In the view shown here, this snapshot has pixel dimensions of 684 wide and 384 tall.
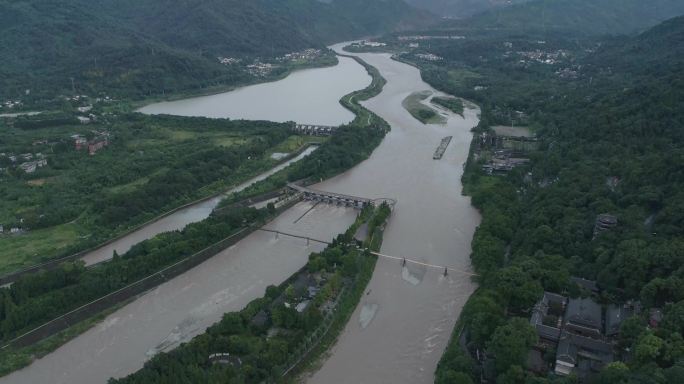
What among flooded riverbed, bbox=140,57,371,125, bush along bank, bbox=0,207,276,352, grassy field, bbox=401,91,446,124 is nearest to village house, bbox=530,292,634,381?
bush along bank, bbox=0,207,276,352

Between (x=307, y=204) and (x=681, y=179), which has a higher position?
(x=681, y=179)

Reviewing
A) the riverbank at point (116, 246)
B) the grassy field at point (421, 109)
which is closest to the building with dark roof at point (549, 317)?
the riverbank at point (116, 246)

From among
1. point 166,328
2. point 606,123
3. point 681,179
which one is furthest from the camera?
point 606,123

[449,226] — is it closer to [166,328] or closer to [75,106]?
[166,328]

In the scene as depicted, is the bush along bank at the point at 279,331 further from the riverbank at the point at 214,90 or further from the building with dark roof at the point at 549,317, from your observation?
the riverbank at the point at 214,90

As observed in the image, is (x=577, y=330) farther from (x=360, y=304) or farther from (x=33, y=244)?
(x=33, y=244)

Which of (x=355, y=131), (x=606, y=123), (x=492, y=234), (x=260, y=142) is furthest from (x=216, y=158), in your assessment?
(x=606, y=123)

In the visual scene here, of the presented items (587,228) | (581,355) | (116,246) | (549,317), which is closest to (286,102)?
(116,246)
